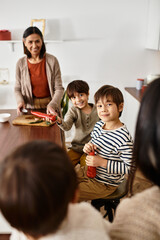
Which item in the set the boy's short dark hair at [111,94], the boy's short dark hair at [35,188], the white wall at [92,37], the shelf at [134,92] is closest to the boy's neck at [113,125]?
the boy's short dark hair at [111,94]

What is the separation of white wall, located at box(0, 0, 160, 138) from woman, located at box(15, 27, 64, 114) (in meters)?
1.06

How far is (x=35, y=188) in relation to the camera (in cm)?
47

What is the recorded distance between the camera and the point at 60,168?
0.50m

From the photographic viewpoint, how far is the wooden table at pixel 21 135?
1.30 meters

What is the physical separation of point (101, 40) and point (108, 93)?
6.39 feet

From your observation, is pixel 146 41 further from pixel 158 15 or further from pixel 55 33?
pixel 55 33

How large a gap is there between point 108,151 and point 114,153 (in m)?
0.04

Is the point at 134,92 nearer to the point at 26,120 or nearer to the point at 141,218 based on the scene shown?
the point at 26,120

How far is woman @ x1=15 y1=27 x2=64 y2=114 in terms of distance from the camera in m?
1.90

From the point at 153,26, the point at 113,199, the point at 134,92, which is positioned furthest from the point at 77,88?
the point at 153,26

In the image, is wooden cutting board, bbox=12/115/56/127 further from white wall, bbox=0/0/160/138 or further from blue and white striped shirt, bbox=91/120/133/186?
white wall, bbox=0/0/160/138

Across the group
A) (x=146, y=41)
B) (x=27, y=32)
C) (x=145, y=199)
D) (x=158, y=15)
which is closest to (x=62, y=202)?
(x=145, y=199)

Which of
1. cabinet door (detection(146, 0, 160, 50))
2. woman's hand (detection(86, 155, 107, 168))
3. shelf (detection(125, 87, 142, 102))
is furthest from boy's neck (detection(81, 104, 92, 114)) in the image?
cabinet door (detection(146, 0, 160, 50))

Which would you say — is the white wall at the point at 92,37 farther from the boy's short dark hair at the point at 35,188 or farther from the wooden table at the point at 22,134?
the boy's short dark hair at the point at 35,188
